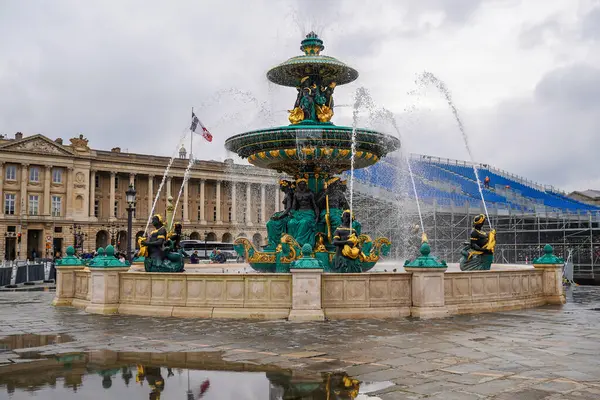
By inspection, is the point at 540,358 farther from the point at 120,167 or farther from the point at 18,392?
the point at 120,167

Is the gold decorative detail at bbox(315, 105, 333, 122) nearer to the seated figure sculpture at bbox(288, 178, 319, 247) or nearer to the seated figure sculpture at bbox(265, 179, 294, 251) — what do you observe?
the seated figure sculpture at bbox(288, 178, 319, 247)

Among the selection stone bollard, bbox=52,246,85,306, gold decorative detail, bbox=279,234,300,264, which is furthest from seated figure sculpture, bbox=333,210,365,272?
stone bollard, bbox=52,246,85,306

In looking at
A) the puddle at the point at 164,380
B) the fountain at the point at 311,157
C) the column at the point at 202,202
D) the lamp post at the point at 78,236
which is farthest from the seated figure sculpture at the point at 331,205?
the column at the point at 202,202

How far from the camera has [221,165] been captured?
102375 millimetres

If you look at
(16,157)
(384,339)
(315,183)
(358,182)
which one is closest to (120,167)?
(16,157)

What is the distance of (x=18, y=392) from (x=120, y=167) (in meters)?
92.6

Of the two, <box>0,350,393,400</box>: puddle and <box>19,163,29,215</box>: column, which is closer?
<box>0,350,393,400</box>: puddle

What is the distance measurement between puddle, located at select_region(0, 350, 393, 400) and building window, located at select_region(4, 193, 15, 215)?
84.6 m

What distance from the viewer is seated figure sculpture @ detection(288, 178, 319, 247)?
1588 centimetres

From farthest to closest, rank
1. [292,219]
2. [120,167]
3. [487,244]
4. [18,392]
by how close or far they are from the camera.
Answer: [120,167]
[292,219]
[487,244]
[18,392]

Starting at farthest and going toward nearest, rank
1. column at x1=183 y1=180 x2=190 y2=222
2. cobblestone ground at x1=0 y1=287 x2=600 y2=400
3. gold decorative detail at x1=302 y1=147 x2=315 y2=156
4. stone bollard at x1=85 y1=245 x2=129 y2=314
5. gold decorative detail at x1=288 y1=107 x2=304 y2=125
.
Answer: column at x1=183 y1=180 x2=190 y2=222 < gold decorative detail at x1=288 y1=107 x2=304 y2=125 < gold decorative detail at x1=302 y1=147 x2=315 y2=156 < stone bollard at x1=85 y1=245 x2=129 y2=314 < cobblestone ground at x1=0 y1=287 x2=600 y2=400

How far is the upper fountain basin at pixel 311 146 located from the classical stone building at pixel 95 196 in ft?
175

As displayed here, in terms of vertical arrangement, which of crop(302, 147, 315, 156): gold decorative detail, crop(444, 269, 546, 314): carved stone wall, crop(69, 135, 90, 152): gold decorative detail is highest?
crop(69, 135, 90, 152): gold decorative detail

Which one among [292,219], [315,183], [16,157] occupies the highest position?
[16,157]
